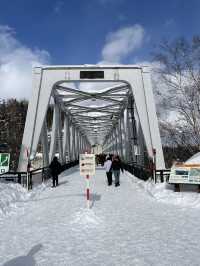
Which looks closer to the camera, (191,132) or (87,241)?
(87,241)

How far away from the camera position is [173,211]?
25.2 feet

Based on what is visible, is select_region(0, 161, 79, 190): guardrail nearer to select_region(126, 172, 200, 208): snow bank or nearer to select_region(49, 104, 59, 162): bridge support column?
select_region(126, 172, 200, 208): snow bank

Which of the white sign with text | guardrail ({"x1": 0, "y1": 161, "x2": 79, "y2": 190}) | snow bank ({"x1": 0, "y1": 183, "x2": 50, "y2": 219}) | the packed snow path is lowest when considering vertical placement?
the packed snow path

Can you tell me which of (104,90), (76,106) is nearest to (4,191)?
(104,90)

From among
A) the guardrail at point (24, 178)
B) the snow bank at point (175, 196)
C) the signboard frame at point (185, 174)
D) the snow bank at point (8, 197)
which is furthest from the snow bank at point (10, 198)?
the signboard frame at point (185, 174)

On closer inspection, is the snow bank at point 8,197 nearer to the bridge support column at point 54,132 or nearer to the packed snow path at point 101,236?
the packed snow path at point 101,236

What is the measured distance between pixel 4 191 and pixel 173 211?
18.1 ft

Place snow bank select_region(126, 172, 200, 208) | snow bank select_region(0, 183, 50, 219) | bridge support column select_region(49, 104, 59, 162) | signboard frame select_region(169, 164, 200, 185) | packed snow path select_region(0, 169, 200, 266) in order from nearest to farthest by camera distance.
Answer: packed snow path select_region(0, 169, 200, 266) < snow bank select_region(0, 183, 50, 219) < snow bank select_region(126, 172, 200, 208) < signboard frame select_region(169, 164, 200, 185) < bridge support column select_region(49, 104, 59, 162)

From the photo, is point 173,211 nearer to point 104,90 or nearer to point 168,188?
point 168,188

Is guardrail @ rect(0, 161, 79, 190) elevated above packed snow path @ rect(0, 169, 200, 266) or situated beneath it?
elevated above

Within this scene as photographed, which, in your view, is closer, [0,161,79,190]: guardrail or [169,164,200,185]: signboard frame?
[169,164,200,185]: signboard frame

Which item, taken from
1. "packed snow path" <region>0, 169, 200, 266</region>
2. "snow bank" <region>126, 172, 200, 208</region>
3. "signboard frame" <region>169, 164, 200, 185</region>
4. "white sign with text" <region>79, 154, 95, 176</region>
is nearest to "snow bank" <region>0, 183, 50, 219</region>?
"packed snow path" <region>0, 169, 200, 266</region>

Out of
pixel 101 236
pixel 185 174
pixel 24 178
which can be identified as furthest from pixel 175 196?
pixel 24 178

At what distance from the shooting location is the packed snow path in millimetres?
4180
